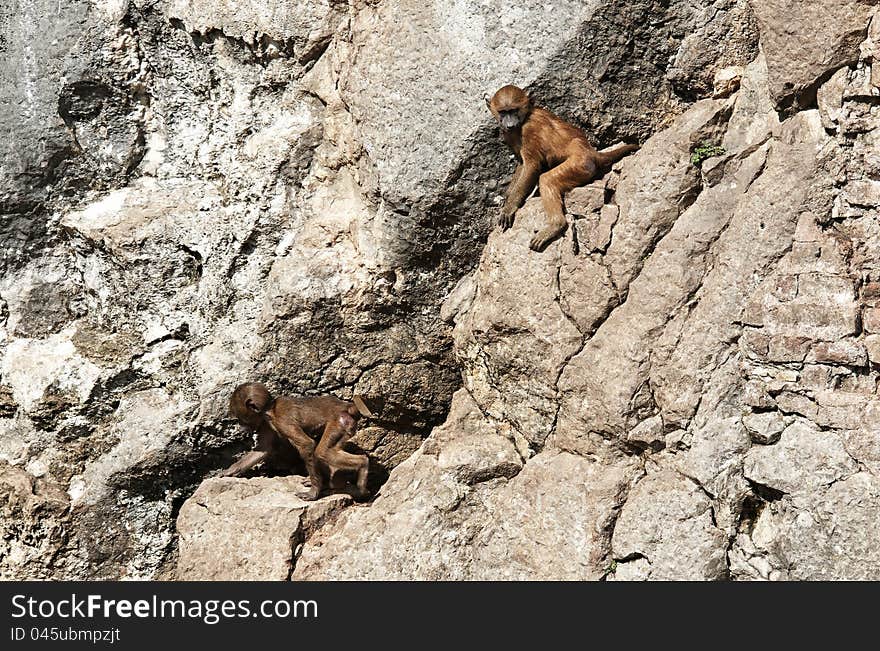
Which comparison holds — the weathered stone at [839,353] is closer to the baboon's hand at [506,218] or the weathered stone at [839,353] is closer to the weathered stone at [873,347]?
the weathered stone at [873,347]

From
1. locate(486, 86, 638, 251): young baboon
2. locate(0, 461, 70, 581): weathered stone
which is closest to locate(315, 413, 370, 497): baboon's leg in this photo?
locate(486, 86, 638, 251): young baboon

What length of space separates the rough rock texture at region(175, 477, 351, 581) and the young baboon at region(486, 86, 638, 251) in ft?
7.75

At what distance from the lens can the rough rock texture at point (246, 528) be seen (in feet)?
21.4

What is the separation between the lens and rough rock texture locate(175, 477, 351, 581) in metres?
6.52

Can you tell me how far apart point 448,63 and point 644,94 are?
132 centimetres

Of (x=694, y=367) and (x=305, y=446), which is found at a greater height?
(x=694, y=367)

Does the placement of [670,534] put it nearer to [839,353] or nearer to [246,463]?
[839,353]

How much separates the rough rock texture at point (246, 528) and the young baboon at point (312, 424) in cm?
22

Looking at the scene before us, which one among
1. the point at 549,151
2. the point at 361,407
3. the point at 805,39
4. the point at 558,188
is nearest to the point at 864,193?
the point at 805,39

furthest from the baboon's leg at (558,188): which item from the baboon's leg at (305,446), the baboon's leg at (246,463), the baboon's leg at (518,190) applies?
the baboon's leg at (246,463)

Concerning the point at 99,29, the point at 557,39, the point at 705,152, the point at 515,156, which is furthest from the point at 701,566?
the point at 99,29

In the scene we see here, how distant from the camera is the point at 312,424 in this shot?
692 cm

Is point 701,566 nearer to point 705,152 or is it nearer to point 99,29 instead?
point 705,152

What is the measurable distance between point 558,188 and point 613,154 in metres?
0.43
